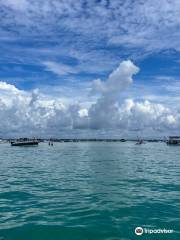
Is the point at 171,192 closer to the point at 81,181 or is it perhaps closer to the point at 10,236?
the point at 81,181

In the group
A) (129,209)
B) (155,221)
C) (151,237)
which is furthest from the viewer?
(129,209)

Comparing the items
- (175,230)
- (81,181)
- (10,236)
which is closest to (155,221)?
(175,230)

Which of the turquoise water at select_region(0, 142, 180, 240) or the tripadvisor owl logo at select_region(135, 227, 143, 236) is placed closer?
the tripadvisor owl logo at select_region(135, 227, 143, 236)

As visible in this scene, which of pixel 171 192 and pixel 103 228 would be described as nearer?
pixel 103 228

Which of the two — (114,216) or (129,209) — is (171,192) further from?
(114,216)

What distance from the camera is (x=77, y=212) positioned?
72.7ft

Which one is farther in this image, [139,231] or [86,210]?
[86,210]

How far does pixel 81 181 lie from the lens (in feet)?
122

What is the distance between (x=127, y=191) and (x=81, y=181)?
810cm

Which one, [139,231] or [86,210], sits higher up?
[86,210]

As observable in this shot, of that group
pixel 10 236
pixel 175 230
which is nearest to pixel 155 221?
pixel 175 230

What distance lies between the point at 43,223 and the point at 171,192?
48.0ft

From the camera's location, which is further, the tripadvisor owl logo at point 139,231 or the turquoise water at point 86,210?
the turquoise water at point 86,210

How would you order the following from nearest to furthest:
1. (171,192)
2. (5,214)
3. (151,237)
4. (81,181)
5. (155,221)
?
1. (151,237)
2. (155,221)
3. (5,214)
4. (171,192)
5. (81,181)
